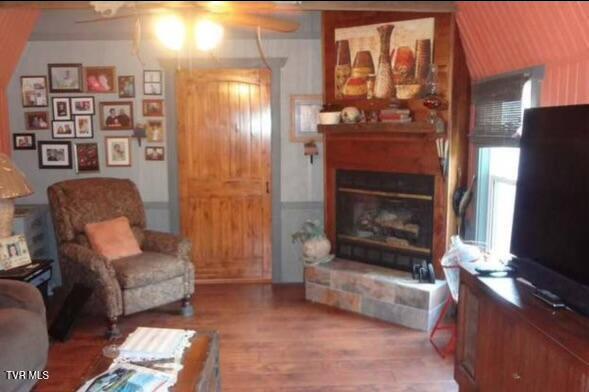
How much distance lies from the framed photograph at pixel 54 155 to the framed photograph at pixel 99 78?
1.99 feet

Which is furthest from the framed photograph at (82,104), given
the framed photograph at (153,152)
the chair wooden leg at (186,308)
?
the chair wooden leg at (186,308)

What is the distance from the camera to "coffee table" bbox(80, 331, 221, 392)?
2.06 m

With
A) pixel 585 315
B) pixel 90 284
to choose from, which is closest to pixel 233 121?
pixel 90 284

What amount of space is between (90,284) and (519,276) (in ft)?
9.66

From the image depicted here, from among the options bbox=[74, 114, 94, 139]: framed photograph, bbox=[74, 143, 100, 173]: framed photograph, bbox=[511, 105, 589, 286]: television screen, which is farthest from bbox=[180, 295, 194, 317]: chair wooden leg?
bbox=[511, 105, 589, 286]: television screen

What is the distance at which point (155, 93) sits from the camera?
467cm

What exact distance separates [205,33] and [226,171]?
2.66m

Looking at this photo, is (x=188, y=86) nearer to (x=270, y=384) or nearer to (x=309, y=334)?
(x=309, y=334)

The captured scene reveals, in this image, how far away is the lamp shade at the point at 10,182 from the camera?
11.0 ft

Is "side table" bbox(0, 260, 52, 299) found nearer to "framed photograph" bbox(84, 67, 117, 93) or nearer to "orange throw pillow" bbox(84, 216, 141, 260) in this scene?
"orange throw pillow" bbox(84, 216, 141, 260)

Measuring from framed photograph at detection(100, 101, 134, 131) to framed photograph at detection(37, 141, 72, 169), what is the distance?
423 millimetres

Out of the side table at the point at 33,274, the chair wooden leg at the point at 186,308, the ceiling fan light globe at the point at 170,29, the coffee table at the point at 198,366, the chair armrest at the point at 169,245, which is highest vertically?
the ceiling fan light globe at the point at 170,29

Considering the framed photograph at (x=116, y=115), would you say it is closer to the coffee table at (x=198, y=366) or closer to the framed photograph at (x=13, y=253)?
the framed photograph at (x=13, y=253)

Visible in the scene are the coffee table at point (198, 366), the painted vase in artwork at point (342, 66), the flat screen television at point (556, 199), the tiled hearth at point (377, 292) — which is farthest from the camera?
the painted vase in artwork at point (342, 66)
